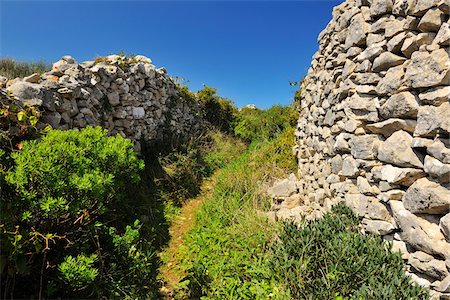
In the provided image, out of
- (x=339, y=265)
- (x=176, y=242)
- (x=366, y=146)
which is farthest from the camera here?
(x=176, y=242)

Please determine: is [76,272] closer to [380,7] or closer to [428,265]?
[428,265]

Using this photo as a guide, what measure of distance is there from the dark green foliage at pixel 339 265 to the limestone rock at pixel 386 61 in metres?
1.84

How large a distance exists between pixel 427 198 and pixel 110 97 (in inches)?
231

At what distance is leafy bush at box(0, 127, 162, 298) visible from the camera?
8.08 feet

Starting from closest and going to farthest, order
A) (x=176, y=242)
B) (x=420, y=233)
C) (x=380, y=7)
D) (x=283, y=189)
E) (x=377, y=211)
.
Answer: (x=420, y=233)
(x=377, y=211)
(x=380, y=7)
(x=176, y=242)
(x=283, y=189)

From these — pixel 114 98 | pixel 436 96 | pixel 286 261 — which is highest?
pixel 114 98

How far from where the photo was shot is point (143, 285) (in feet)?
11.2

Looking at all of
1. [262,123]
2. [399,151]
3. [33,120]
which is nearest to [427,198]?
[399,151]

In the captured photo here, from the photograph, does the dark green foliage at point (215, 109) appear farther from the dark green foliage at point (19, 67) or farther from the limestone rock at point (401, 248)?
the limestone rock at point (401, 248)

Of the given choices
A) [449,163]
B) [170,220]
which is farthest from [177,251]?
[449,163]

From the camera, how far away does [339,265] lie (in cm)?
259

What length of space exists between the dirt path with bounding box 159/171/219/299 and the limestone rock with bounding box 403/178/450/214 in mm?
2996

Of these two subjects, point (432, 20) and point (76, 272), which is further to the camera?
point (76, 272)

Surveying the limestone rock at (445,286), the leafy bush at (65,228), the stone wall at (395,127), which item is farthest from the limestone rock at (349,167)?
the leafy bush at (65,228)
